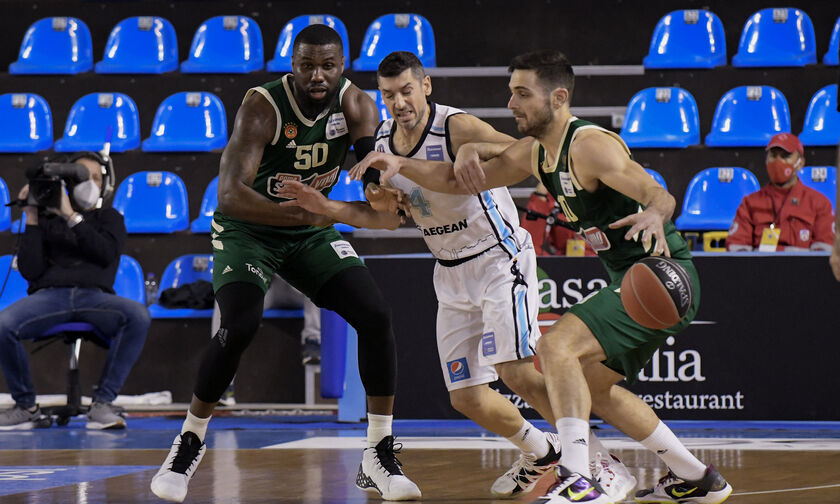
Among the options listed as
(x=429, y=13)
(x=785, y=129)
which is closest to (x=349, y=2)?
(x=429, y=13)

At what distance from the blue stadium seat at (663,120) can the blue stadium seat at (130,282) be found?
14.5ft

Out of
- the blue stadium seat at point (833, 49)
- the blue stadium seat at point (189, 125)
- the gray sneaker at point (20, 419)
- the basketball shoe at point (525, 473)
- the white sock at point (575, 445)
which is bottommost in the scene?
the gray sneaker at point (20, 419)

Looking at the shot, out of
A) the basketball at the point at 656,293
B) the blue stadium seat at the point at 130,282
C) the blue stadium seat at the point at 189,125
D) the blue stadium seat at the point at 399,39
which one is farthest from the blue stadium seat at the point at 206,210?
the basketball at the point at 656,293

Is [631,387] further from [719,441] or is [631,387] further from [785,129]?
[785,129]

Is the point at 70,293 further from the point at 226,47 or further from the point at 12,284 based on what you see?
the point at 226,47

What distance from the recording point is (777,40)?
413 inches

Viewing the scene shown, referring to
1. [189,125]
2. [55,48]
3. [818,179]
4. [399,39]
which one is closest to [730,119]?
[818,179]

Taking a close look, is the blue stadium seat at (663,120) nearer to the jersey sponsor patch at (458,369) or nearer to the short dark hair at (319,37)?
the jersey sponsor patch at (458,369)

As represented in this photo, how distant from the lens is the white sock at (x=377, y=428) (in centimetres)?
468

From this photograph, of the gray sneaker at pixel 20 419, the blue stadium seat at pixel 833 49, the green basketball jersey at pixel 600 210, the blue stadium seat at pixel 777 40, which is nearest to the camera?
the green basketball jersey at pixel 600 210

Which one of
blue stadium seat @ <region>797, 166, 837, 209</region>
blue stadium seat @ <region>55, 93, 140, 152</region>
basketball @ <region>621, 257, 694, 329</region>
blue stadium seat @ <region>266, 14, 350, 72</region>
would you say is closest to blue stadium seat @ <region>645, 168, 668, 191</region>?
blue stadium seat @ <region>797, 166, 837, 209</region>

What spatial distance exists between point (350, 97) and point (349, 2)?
7.02 m

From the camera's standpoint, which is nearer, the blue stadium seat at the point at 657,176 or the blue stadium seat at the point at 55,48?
the blue stadium seat at the point at 657,176

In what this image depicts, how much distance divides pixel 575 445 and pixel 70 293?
5.12 metres
